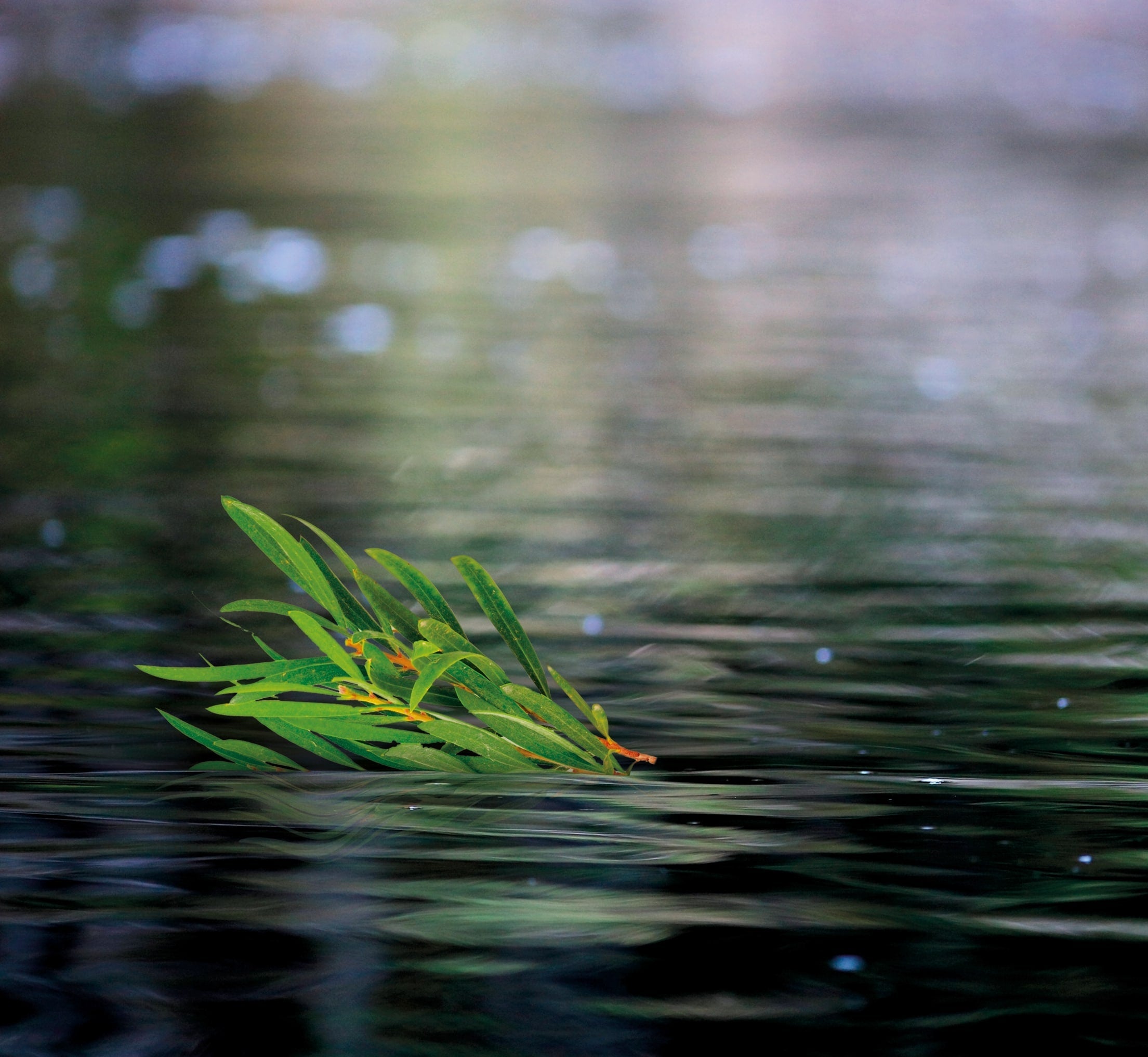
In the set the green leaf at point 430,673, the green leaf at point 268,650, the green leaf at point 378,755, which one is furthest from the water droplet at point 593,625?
the green leaf at point 430,673

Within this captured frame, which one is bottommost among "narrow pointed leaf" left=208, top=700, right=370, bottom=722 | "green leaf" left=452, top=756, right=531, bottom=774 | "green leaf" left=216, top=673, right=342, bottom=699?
"green leaf" left=452, top=756, right=531, bottom=774

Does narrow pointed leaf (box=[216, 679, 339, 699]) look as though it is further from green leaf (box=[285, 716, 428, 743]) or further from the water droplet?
the water droplet

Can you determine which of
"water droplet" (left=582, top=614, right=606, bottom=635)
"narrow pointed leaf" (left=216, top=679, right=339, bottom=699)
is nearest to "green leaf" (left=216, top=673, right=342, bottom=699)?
"narrow pointed leaf" (left=216, top=679, right=339, bottom=699)

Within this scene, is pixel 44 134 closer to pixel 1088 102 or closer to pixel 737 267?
pixel 737 267

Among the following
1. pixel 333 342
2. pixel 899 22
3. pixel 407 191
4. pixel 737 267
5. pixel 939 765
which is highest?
pixel 899 22

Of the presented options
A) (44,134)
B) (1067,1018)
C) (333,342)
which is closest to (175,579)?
(1067,1018)

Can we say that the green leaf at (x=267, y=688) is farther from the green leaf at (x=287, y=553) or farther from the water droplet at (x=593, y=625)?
the water droplet at (x=593, y=625)
